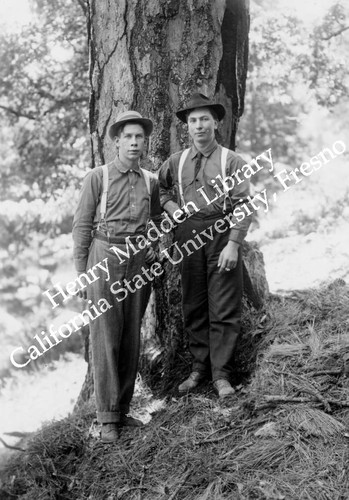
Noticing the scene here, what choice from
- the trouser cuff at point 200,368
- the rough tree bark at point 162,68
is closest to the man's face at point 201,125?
the rough tree bark at point 162,68

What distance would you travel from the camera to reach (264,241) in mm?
10258

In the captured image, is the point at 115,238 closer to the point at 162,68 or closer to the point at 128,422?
the point at 128,422

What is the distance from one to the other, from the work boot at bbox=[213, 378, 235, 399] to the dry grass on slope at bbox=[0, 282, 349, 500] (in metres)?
0.07

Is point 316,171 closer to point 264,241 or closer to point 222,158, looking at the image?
point 264,241

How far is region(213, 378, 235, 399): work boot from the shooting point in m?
3.80

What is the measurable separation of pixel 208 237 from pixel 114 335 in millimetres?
946

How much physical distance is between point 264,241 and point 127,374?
675 centimetres

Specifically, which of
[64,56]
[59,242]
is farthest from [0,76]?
[59,242]

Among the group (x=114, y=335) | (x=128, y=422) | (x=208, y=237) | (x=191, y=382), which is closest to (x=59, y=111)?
(x=208, y=237)

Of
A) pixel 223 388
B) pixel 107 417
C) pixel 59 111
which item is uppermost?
pixel 59 111

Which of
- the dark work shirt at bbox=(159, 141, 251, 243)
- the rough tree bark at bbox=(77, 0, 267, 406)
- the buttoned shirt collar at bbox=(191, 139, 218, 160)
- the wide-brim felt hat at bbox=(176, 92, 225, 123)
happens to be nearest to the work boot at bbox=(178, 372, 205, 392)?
the rough tree bark at bbox=(77, 0, 267, 406)

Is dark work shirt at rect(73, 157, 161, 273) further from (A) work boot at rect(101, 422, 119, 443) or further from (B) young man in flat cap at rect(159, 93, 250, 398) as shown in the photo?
(A) work boot at rect(101, 422, 119, 443)

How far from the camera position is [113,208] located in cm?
373

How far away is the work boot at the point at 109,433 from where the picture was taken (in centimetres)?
380
